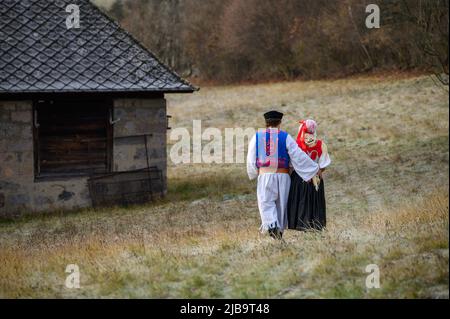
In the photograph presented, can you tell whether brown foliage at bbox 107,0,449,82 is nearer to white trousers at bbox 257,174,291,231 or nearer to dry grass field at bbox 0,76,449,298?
dry grass field at bbox 0,76,449,298

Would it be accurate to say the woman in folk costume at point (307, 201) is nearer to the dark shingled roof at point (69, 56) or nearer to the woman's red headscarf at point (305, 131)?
the woman's red headscarf at point (305, 131)

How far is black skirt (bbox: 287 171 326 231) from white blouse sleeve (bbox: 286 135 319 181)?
0.54 ft

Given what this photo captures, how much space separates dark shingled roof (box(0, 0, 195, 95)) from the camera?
519 inches

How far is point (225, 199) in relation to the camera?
45.4 feet

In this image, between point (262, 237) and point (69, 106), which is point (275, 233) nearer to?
point (262, 237)

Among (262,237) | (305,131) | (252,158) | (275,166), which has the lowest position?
(262,237)

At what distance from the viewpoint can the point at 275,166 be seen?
328 inches

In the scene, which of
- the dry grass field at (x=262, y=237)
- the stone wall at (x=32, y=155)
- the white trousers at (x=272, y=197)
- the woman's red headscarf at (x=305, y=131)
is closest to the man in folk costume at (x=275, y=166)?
the white trousers at (x=272, y=197)

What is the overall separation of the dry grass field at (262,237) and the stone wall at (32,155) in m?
0.48

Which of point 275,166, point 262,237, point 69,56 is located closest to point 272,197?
point 275,166

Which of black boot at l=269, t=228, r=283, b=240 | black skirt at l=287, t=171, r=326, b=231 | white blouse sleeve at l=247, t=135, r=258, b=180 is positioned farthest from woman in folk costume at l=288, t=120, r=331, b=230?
white blouse sleeve at l=247, t=135, r=258, b=180

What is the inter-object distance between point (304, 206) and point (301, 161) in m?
0.60
